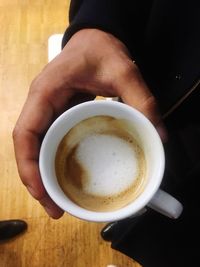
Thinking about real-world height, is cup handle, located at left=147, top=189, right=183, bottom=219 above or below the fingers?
above

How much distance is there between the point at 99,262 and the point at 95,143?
697mm

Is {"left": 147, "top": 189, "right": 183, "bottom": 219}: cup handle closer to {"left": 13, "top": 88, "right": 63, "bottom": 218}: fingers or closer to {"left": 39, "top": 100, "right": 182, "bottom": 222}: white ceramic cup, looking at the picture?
{"left": 39, "top": 100, "right": 182, "bottom": 222}: white ceramic cup

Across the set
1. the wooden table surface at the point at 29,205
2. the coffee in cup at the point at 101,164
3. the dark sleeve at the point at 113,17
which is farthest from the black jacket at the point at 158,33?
the wooden table surface at the point at 29,205

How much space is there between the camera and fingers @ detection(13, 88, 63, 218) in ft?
1.77

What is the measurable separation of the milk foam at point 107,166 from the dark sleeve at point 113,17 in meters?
0.19

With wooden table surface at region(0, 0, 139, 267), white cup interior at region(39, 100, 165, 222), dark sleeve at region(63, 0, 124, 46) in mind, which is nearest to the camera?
white cup interior at region(39, 100, 165, 222)

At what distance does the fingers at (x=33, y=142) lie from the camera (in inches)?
21.2

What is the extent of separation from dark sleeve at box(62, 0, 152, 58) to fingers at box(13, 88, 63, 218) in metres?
0.15

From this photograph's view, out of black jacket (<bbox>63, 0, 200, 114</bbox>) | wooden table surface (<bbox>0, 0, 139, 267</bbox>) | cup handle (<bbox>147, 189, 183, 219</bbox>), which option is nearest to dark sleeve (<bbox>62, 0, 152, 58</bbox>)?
black jacket (<bbox>63, 0, 200, 114</bbox>)

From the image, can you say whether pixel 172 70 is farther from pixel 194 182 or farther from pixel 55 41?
pixel 55 41

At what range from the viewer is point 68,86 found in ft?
1.93

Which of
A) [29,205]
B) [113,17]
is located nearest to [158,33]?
[113,17]

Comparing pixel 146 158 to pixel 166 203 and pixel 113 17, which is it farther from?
pixel 113 17

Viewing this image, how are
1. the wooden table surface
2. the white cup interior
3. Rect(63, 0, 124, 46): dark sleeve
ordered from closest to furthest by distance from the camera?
the white cup interior
Rect(63, 0, 124, 46): dark sleeve
the wooden table surface
